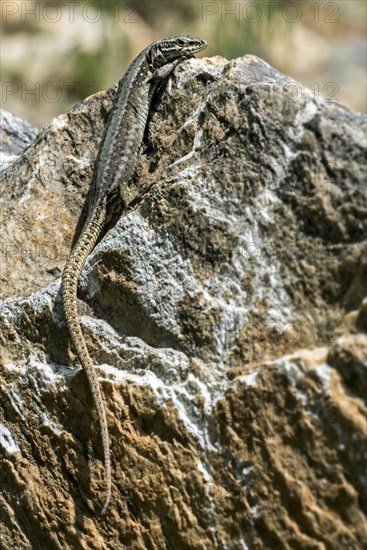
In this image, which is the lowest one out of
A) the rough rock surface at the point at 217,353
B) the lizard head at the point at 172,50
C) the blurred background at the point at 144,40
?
the rough rock surface at the point at 217,353

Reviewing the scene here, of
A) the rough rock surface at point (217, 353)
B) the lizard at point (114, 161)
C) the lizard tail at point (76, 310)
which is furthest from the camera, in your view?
the lizard at point (114, 161)

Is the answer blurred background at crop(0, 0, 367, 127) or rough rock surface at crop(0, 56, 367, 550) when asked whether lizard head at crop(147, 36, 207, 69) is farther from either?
blurred background at crop(0, 0, 367, 127)

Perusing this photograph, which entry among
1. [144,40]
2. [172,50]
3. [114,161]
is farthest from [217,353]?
[144,40]

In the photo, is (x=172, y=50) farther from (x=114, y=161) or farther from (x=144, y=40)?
(x=144, y=40)

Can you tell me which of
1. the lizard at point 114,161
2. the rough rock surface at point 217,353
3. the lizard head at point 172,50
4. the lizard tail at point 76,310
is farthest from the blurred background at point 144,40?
the rough rock surface at point 217,353

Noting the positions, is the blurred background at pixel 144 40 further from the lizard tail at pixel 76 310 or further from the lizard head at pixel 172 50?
the lizard tail at pixel 76 310

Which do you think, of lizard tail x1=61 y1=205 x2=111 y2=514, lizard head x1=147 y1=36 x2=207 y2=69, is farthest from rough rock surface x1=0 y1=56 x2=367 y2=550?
lizard head x1=147 y1=36 x2=207 y2=69

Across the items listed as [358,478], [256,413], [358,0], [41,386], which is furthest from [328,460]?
[358,0]
